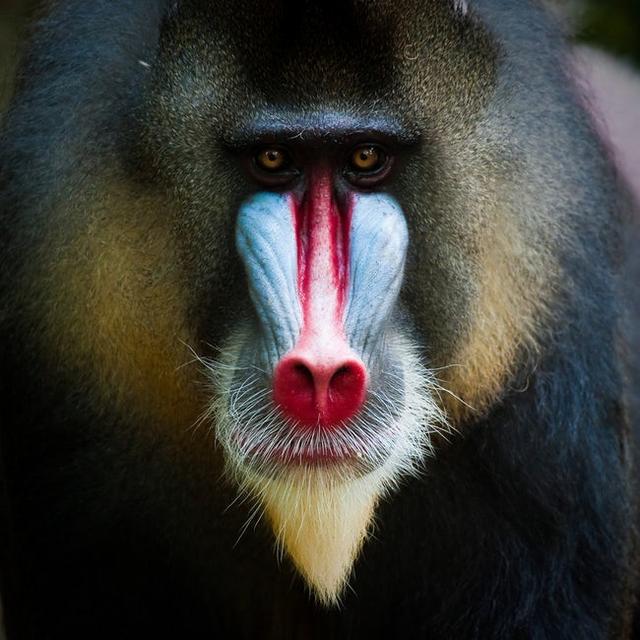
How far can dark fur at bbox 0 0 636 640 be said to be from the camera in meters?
3.52

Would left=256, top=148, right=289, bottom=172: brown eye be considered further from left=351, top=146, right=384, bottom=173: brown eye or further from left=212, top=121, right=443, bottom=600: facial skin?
left=351, top=146, right=384, bottom=173: brown eye

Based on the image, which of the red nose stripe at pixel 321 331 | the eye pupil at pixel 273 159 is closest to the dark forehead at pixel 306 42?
the eye pupil at pixel 273 159

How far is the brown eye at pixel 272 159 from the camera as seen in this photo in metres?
3.46

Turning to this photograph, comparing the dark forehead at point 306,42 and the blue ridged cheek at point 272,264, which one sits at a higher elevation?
the dark forehead at point 306,42

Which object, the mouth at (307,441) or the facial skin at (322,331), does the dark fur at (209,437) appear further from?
the mouth at (307,441)

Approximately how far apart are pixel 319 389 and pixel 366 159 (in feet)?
1.94

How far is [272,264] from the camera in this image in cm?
337

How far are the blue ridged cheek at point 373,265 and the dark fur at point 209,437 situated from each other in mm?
114

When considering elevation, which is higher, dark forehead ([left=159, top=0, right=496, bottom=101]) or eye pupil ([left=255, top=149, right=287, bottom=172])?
dark forehead ([left=159, top=0, right=496, bottom=101])

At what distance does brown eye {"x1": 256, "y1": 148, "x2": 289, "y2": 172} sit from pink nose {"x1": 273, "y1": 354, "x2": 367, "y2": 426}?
51cm

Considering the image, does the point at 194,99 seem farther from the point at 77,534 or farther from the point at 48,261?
the point at 77,534

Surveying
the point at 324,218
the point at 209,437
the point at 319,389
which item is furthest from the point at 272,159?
the point at 209,437

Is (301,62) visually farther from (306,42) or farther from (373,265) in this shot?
(373,265)

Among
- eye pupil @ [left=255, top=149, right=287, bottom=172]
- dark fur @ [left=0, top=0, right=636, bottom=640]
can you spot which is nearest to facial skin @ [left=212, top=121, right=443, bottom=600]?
eye pupil @ [left=255, top=149, right=287, bottom=172]
